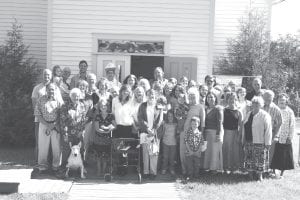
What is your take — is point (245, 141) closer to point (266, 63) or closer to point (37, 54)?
point (266, 63)

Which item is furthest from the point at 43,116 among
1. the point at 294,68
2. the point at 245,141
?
the point at 294,68

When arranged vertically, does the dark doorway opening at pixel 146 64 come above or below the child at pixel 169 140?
above

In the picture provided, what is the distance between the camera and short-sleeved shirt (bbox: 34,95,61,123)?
8719 millimetres

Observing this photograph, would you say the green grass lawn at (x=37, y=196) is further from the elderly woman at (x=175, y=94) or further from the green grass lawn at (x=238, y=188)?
the elderly woman at (x=175, y=94)

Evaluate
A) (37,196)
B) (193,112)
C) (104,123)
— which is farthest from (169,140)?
(37,196)

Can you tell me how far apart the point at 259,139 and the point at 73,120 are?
349cm

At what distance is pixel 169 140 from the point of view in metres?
8.93

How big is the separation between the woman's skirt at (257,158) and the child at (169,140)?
4.71 feet

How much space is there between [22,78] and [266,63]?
28.2ft

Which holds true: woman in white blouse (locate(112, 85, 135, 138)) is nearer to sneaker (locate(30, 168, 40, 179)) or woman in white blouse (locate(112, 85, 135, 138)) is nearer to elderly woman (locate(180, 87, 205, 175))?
elderly woman (locate(180, 87, 205, 175))

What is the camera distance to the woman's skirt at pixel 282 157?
8.98 meters

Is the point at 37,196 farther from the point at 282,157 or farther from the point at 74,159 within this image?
the point at 282,157

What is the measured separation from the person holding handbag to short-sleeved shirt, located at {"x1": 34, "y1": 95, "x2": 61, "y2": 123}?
5.24ft

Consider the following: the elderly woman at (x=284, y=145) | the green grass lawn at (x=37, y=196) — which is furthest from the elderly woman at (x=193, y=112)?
the green grass lawn at (x=37, y=196)
